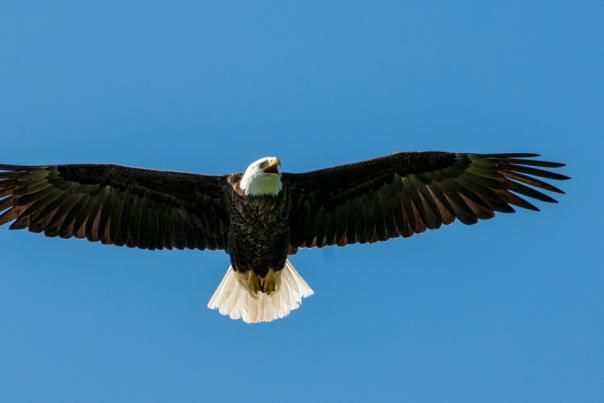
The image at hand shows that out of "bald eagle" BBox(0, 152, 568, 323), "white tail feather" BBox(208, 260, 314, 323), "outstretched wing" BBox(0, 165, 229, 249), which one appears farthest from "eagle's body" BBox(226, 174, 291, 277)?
"white tail feather" BBox(208, 260, 314, 323)

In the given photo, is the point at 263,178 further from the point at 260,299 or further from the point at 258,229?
the point at 260,299

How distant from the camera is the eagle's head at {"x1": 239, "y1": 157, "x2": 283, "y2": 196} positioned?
948cm

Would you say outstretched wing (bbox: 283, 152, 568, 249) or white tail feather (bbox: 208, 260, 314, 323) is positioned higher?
outstretched wing (bbox: 283, 152, 568, 249)

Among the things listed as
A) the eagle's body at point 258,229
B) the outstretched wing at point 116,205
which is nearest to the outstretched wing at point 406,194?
the eagle's body at point 258,229

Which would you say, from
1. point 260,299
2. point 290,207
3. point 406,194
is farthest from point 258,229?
point 406,194

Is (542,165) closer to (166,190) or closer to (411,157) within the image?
(411,157)

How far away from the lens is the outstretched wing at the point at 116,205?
10297 millimetres

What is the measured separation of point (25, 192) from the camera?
10367mm

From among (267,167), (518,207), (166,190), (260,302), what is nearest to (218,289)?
(260,302)

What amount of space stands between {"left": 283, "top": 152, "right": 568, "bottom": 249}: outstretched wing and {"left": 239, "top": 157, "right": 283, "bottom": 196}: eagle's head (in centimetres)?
58

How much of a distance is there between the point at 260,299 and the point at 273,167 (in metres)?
1.92

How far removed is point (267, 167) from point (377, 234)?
1631mm

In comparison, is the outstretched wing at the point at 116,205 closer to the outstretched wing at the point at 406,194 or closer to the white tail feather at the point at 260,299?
the white tail feather at the point at 260,299

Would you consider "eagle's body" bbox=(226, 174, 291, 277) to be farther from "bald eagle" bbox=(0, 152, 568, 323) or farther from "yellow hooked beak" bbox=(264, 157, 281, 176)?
"yellow hooked beak" bbox=(264, 157, 281, 176)
